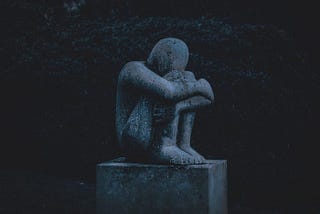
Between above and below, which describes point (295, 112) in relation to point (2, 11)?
below

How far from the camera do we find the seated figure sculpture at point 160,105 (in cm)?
469

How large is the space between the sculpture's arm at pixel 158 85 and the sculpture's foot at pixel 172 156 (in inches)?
17.6

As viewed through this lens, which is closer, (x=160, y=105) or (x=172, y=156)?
(x=172, y=156)

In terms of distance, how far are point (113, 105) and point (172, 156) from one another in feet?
12.3

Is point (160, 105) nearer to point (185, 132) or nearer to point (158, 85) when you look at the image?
point (158, 85)

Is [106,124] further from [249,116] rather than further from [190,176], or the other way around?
[190,176]

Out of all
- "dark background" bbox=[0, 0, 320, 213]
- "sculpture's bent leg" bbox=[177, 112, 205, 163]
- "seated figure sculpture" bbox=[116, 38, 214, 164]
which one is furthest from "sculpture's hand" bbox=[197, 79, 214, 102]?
"dark background" bbox=[0, 0, 320, 213]

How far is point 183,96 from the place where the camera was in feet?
15.4

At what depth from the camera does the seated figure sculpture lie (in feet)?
15.4

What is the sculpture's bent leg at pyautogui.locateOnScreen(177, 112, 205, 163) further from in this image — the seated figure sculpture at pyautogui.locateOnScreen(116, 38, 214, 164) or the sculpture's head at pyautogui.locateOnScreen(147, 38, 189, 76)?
the sculpture's head at pyautogui.locateOnScreen(147, 38, 189, 76)

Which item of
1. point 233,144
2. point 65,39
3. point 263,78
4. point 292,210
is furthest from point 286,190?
point 65,39

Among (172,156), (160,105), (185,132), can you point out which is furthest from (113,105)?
(172,156)

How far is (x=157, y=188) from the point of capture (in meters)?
4.61

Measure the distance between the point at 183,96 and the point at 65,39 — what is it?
5325 millimetres
